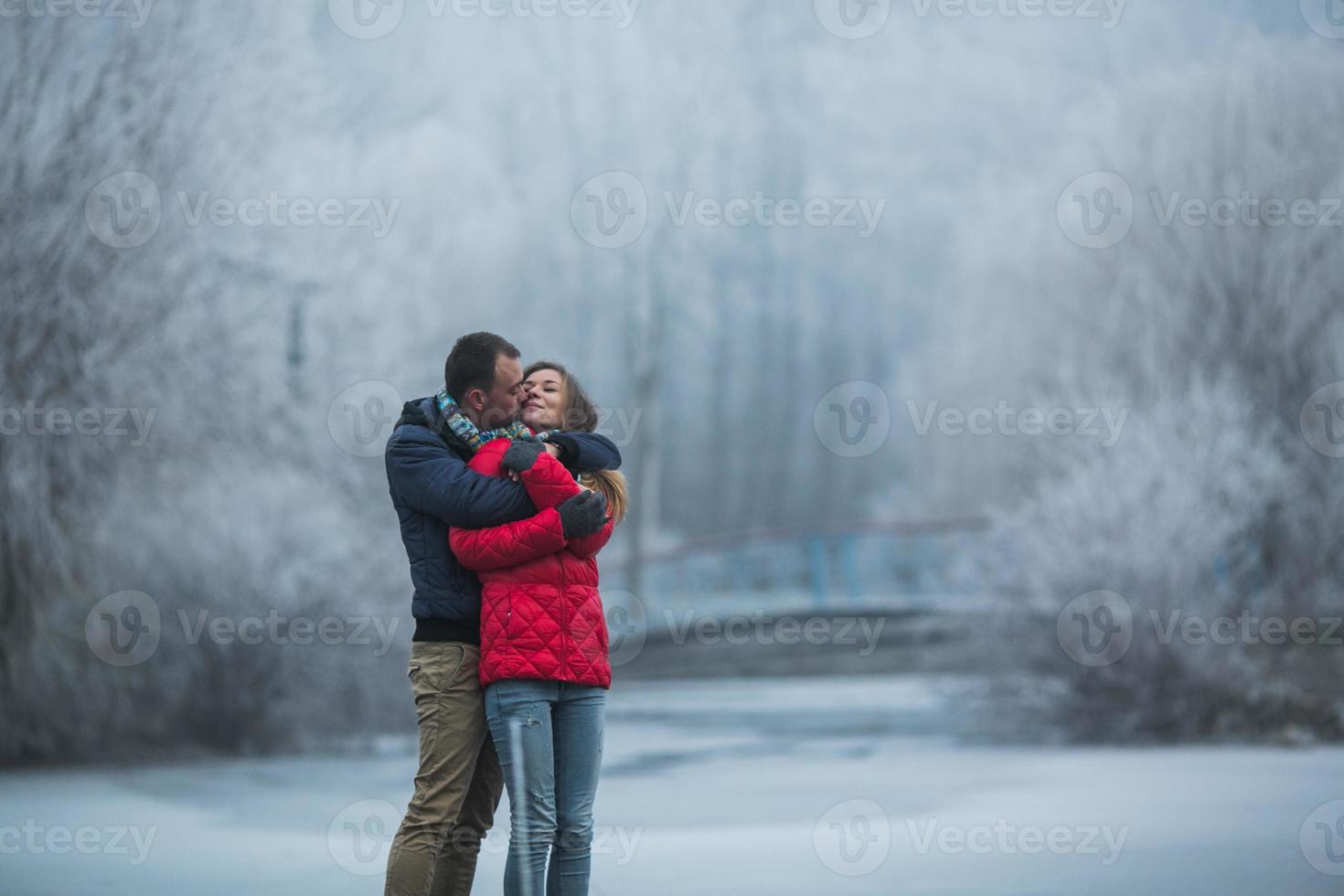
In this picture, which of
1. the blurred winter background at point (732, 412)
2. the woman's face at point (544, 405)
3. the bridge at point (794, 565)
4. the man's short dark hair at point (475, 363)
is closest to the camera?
the man's short dark hair at point (475, 363)

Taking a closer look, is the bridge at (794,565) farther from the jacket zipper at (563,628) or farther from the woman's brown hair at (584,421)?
the jacket zipper at (563,628)

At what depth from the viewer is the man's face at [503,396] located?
377 cm

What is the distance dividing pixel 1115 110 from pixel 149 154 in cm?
1232

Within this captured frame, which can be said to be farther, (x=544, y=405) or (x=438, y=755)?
(x=544, y=405)

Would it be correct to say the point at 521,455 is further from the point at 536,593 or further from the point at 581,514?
the point at 536,593

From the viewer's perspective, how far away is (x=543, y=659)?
3.57 m

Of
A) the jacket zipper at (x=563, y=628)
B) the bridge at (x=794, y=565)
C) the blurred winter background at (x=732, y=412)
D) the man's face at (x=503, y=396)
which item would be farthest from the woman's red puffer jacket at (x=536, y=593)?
the bridge at (x=794, y=565)

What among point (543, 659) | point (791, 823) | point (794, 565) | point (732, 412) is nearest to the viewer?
point (543, 659)

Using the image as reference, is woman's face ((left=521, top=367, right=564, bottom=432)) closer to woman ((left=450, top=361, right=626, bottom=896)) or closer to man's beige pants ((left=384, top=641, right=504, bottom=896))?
woman ((left=450, top=361, right=626, bottom=896))

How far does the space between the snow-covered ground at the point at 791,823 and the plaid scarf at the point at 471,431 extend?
2058 mm

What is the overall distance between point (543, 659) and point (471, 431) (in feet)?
1.95

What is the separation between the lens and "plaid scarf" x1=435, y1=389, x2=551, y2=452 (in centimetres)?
376

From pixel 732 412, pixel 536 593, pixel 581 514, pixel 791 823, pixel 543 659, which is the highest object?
pixel 732 412

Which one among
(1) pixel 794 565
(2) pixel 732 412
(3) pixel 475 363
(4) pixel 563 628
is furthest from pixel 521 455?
(2) pixel 732 412
